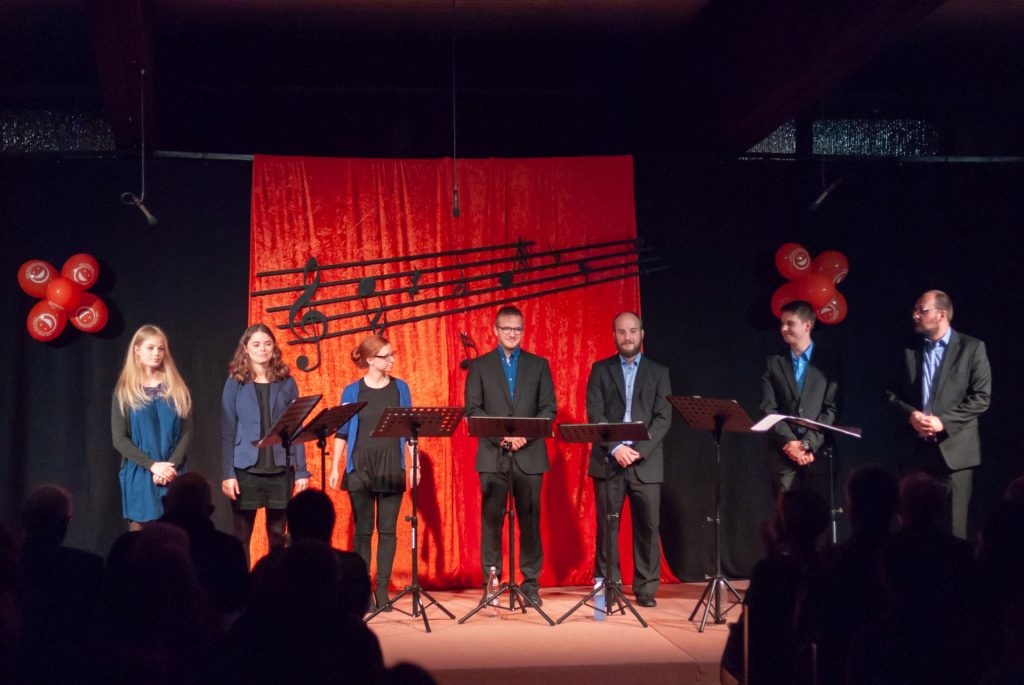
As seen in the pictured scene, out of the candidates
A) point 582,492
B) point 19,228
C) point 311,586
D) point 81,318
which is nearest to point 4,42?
point 19,228

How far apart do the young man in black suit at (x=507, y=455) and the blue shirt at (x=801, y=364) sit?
1.48m

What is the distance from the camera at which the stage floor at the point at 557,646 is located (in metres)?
4.67

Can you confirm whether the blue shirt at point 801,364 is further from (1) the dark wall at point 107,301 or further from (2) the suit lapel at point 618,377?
(1) the dark wall at point 107,301

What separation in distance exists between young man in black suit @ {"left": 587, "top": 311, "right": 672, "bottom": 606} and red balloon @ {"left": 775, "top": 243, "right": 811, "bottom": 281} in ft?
4.79

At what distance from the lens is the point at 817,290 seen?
7.05 meters

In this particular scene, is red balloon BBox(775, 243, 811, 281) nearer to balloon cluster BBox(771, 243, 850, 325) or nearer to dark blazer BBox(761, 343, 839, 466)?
balloon cluster BBox(771, 243, 850, 325)

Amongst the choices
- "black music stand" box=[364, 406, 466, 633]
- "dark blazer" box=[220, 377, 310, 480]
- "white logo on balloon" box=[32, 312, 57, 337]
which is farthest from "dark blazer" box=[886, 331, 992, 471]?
"white logo on balloon" box=[32, 312, 57, 337]

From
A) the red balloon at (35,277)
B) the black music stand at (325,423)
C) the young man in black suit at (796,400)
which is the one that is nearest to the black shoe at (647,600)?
the young man in black suit at (796,400)

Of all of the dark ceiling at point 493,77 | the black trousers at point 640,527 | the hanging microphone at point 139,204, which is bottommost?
the black trousers at point 640,527

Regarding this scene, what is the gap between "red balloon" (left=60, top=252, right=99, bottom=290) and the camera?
21.7ft

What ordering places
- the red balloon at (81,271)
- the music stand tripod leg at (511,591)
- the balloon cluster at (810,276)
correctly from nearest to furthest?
1. the music stand tripod leg at (511,591)
2. the red balloon at (81,271)
3. the balloon cluster at (810,276)

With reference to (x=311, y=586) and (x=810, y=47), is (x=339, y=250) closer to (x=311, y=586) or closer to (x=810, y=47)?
(x=810, y=47)

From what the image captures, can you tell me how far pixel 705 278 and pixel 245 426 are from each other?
3.36 m

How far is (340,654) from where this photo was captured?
221 centimetres
